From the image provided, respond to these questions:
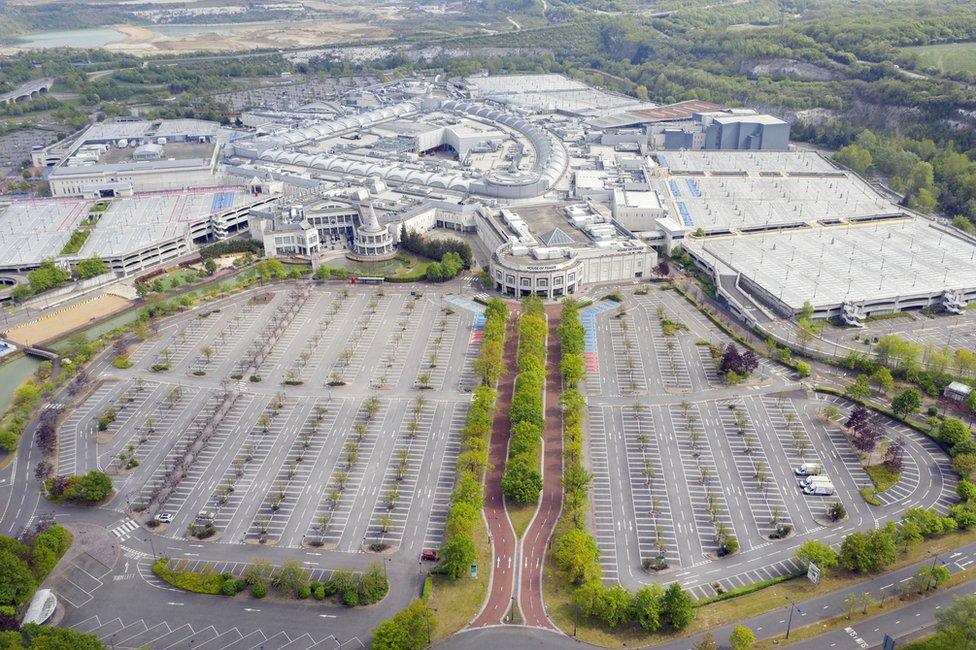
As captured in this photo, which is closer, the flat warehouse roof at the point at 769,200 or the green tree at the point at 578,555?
the green tree at the point at 578,555

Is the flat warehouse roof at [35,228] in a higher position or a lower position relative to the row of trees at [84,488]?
higher

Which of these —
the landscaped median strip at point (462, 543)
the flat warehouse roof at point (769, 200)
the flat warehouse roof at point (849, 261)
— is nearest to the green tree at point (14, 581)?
the landscaped median strip at point (462, 543)

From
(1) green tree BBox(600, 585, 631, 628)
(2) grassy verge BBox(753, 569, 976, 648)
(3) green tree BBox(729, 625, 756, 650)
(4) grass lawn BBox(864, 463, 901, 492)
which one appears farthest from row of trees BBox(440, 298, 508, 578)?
(4) grass lawn BBox(864, 463, 901, 492)

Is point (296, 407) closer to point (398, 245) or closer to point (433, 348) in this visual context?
point (433, 348)

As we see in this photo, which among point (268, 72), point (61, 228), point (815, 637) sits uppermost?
point (268, 72)

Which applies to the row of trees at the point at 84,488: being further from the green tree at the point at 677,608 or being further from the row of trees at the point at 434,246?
the row of trees at the point at 434,246

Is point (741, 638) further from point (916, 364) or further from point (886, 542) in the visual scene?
point (916, 364)

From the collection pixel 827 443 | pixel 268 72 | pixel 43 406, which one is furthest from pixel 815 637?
pixel 268 72
